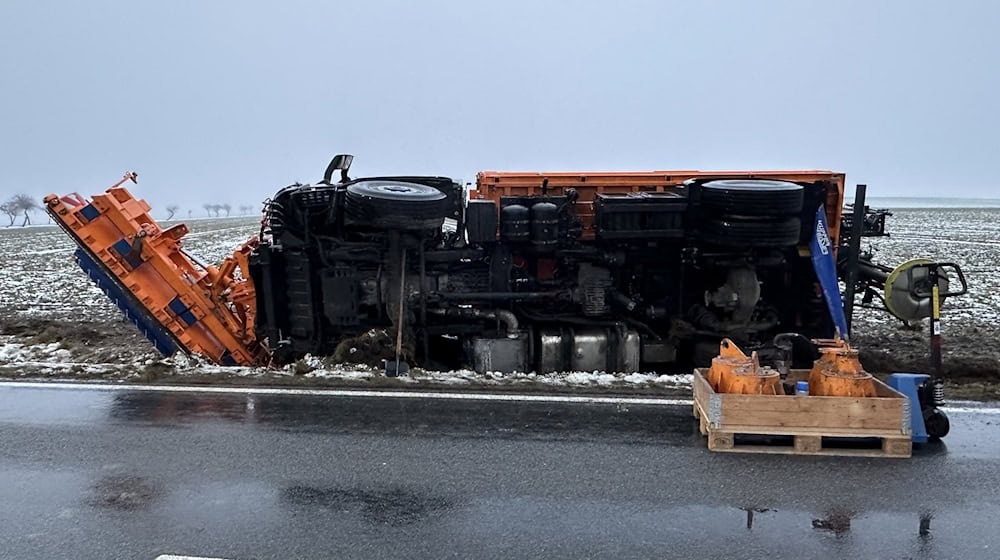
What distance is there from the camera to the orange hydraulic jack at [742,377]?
5.39 meters

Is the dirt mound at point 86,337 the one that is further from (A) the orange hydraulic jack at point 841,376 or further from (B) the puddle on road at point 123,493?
(A) the orange hydraulic jack at point 841,376

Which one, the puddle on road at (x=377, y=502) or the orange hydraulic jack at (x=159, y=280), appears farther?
the orange hydraulic jack at (x=159, y=280)

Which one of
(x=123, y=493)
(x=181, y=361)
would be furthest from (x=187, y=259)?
(x=123, y=493)

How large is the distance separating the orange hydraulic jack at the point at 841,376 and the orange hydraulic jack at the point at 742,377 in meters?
0.31

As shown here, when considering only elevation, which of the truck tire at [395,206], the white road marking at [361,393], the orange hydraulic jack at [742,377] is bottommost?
the white road marking at [361,393]

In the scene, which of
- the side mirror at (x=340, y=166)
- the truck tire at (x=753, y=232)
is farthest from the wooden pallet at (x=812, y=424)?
the side mirror at (x=340, y=166)

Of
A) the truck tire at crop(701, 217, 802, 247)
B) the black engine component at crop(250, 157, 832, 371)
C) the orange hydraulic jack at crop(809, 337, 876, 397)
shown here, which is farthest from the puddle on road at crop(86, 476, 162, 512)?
the truck tire at crop(701, 217, 802, 247)

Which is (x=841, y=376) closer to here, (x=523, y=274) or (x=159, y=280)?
(x=523, y=274)

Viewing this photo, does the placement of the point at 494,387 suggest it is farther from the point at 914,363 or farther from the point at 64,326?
the point at 64,326

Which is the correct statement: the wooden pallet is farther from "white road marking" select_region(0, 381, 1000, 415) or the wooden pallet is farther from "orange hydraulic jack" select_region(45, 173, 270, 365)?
"orange hydraulic jack" select_region(45, 173, 270, 365)

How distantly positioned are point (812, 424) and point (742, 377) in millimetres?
579

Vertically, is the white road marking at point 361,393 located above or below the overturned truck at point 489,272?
below

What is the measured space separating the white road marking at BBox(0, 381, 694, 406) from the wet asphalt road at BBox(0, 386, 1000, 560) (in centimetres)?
20

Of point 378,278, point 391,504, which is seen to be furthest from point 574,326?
point 391,504
